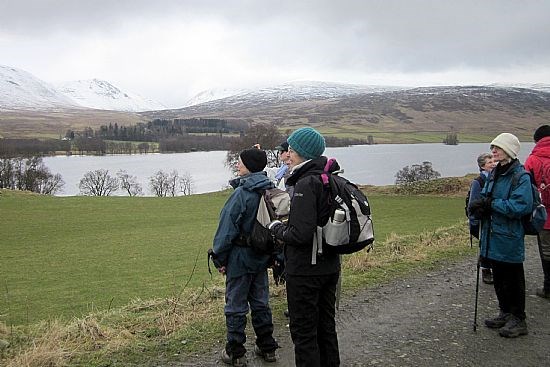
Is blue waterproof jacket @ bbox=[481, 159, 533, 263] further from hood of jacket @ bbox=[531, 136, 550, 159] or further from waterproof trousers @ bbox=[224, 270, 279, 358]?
waterproof trousers @ bbox=[224, 270, 279, 358]

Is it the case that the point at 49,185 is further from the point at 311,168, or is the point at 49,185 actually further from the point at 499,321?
the point at 311,168

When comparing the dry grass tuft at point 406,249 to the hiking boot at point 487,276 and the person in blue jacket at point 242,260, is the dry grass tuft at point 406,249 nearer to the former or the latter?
the hiking boot at point 487,276

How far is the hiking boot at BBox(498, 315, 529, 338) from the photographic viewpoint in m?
5.05

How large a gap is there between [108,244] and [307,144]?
55.1 feet

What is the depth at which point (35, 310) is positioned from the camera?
1022 cm

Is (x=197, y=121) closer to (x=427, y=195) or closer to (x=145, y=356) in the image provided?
(x=427, y=195)

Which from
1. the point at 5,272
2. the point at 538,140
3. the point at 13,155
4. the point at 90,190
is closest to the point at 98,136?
the point at 13,155

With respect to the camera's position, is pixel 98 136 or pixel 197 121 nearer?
pixel 98 136

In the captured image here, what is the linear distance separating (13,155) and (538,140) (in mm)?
79616

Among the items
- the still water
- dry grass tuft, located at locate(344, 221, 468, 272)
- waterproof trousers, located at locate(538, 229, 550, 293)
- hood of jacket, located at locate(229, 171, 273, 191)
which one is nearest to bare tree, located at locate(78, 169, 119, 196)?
the still water

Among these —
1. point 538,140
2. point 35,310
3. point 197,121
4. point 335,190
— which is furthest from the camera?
point 197,121

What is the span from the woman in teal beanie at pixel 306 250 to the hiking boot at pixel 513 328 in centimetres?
235

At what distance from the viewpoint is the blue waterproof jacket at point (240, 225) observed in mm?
4336

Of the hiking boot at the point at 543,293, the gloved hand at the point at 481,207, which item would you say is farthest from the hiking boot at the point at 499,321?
the hiking boot at the point at 543,293
